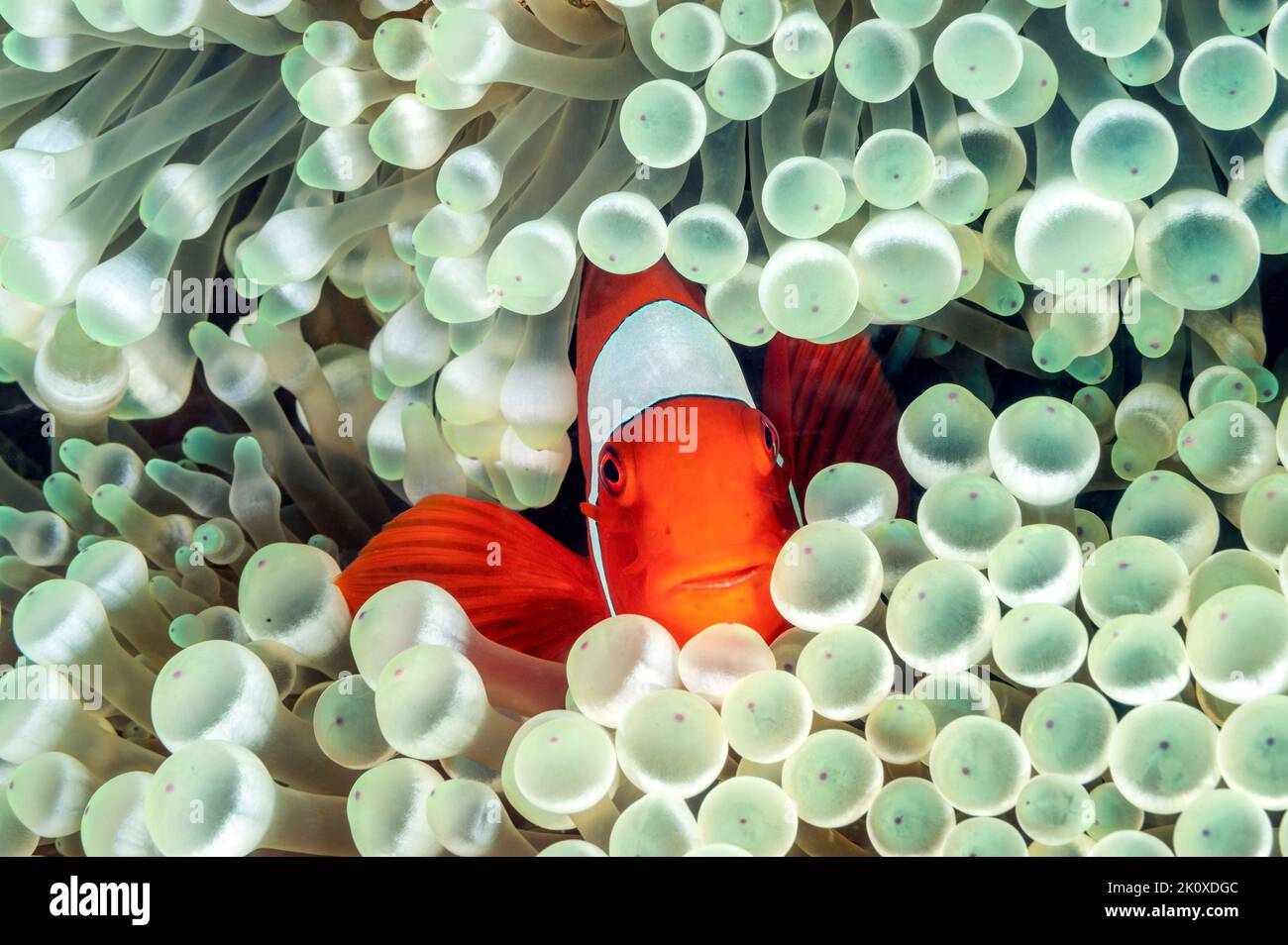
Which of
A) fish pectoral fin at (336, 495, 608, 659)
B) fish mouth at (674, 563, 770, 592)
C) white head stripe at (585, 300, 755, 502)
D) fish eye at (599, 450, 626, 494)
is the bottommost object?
fish pectoral fin at (336, 495, 608, 659)

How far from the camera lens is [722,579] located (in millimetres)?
853

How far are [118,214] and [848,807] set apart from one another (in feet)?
2.89

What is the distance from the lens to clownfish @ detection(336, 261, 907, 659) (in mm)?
893

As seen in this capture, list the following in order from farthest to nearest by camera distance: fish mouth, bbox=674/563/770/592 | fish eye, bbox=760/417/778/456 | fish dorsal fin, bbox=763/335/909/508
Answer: fish dorsal fin, bbox=763/335/909/508 → fish eye, bbox=760/417/778/456 → fish mouth, bbox=674/563/770/592

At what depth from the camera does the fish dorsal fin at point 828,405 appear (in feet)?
3.61

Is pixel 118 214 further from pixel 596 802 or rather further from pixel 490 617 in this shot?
pixel 596 802

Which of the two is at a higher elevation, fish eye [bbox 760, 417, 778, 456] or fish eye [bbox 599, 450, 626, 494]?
fish eye [bbox 760, 417, 778, 456]
